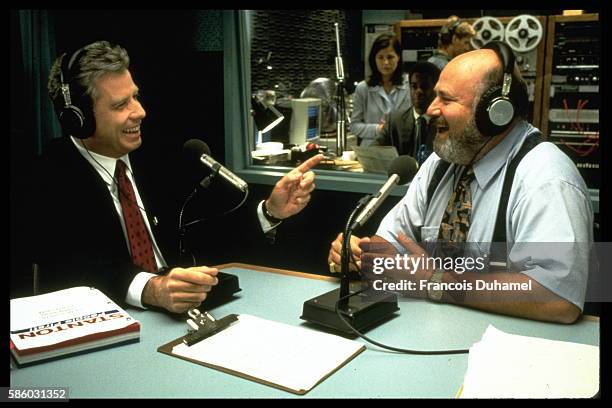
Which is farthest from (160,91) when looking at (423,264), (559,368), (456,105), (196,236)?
(559,368)

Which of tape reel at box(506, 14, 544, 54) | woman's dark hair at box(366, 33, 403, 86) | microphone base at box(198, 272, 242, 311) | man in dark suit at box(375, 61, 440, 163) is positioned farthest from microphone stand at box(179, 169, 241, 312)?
tape reel at box(506, 14, 544, 54)

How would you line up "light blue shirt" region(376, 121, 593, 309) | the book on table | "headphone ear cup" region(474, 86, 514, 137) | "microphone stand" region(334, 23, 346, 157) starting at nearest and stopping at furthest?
1. the book on table
2. "light blue shirt" region(376, 121, 593, 309)
3. "headphone ear cup" region(474, 86, 514, 137)
4. "microphone stand" region(334, 23, 346, 157)

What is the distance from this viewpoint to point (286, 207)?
5.49 ft

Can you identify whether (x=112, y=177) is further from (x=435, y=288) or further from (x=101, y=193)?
(x=435, y=288)

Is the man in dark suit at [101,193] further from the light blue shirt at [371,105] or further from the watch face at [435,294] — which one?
the light blue shirt at [371,105]

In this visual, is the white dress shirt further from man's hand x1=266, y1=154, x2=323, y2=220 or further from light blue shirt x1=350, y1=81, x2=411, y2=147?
light blue shirt x1=350, y1=81, x2=411, y2=147

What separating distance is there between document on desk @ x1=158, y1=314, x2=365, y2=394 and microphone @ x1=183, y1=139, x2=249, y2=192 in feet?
0.99

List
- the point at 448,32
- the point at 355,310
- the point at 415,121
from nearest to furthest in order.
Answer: the point at 355,310, the point at 415,121, the point at 448,32

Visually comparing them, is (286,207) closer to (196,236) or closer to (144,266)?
(144,266)

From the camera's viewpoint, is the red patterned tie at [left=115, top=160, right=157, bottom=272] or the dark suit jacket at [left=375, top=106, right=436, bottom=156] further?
the dark suit jacket at [left=375, top=106, right=436, bottom=156]

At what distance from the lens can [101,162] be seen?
A: 180 centimetres

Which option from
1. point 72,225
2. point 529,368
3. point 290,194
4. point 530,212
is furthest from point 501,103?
point 72,225

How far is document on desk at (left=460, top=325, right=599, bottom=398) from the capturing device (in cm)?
97

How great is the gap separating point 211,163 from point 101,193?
49 cm
